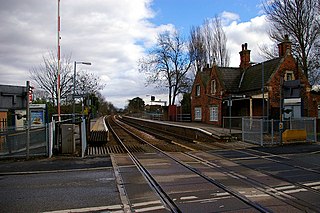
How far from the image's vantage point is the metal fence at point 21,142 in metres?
13.8

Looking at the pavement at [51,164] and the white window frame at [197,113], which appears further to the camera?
the white window frame at [197,113]

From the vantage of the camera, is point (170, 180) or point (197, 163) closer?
point (170, 180)

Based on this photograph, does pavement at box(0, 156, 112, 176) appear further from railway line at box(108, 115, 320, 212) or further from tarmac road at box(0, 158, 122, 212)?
railway line at box(108, 115, 320, 212)

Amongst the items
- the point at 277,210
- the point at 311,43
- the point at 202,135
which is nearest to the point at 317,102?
the point at 311,43

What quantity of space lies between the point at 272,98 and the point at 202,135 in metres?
9.84

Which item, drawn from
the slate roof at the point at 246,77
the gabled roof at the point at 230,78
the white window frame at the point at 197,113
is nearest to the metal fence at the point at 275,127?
the slate roof at the point at 246,77

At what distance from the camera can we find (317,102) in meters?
33.0

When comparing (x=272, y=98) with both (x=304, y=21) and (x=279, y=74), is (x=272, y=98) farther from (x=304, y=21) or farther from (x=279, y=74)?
(x=304, y=21)

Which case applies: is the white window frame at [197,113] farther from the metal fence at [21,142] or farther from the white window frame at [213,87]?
the metal fence at [21,142]

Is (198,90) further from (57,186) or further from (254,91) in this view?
(57,186)

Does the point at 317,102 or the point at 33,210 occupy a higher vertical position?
the point at 317,102

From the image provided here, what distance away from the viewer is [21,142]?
14.2 m

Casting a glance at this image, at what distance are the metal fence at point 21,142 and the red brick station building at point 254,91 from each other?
52.1 feet

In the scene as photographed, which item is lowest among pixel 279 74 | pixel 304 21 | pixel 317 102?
pixel 317 102
